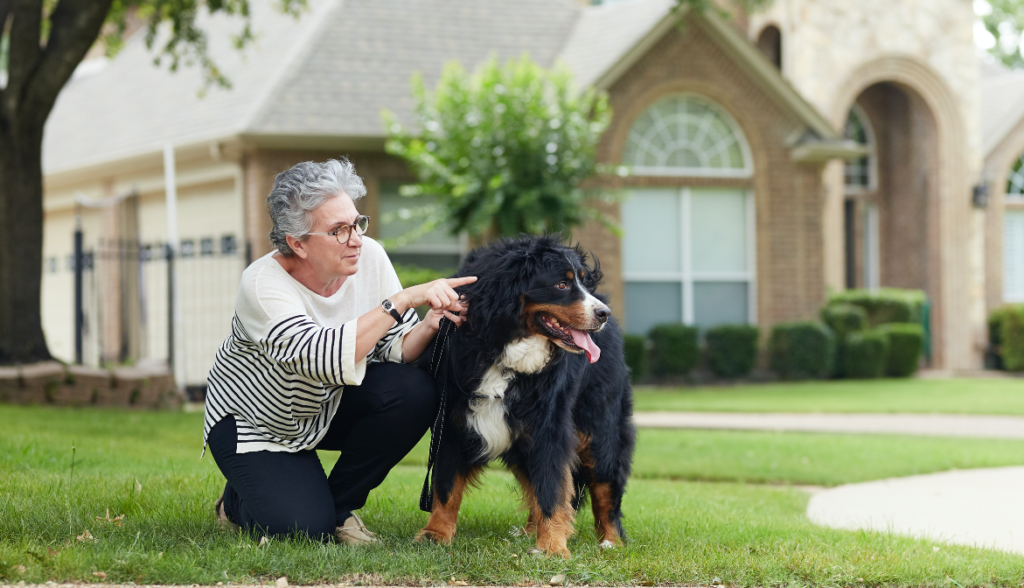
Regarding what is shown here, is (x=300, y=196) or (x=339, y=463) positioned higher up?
(x=300, y=196)

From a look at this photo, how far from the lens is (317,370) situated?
13.4 feet

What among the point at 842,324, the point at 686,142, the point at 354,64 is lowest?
the point at 842,324

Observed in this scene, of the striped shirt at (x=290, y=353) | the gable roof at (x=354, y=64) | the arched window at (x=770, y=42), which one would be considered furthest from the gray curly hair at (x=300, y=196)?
the arched window at (x=770, y=42)

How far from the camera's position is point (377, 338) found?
4.11 metres

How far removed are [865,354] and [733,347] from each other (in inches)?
115

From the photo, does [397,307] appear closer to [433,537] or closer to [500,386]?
[500,386]

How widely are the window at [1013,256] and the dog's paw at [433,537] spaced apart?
23.2 m

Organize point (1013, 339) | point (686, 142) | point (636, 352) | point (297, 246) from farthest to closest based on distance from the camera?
point (1013, 339), point (686, 142), point (636, 352), point (297, 246)

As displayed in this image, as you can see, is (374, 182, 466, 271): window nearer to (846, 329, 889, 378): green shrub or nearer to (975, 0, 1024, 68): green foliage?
(846, 329, 889, 378): green shrub

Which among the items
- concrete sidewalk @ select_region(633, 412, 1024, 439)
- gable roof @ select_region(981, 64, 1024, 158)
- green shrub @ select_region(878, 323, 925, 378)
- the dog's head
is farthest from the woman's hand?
gable roof @ select_region(981, 64, 1024, 158)

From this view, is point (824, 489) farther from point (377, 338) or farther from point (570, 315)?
point (377, 338)

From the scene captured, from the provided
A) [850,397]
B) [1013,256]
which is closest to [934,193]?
[1013,256]

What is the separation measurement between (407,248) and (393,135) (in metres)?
2.12

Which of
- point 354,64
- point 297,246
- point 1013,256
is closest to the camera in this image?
point 297,246
